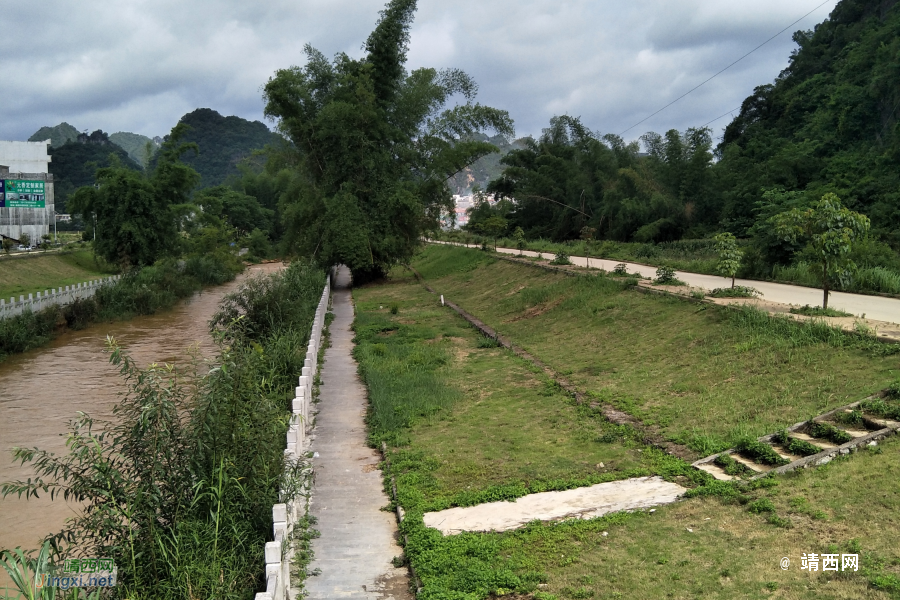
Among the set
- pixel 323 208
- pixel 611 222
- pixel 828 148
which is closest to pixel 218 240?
pixel 323 208

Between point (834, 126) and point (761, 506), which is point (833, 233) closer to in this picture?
point (761, 506)

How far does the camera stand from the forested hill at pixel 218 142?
125m

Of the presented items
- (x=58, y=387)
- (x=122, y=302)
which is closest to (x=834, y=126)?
(x=122, y=302)

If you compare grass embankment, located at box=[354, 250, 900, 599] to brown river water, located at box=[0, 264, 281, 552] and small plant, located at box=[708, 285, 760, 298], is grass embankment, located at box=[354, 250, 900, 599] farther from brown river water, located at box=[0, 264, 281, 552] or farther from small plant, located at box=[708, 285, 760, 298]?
brown river water, located at box=[0, 264, 281, 552]

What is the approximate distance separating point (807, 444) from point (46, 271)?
39.5 metres

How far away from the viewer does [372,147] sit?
104 ft

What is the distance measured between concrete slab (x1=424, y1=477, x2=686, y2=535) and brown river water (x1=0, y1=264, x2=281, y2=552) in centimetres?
329

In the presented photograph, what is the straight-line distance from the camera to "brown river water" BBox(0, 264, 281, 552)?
9.09m

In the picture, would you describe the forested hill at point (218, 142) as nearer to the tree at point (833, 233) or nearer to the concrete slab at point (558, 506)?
the tree at point (833, 233)

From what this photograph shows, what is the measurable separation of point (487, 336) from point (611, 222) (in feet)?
89.9

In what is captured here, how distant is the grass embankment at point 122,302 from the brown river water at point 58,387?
48cm

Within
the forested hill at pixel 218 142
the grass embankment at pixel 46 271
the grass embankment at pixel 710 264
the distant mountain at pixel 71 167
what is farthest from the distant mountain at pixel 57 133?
the grass embankment at pixel 710 264

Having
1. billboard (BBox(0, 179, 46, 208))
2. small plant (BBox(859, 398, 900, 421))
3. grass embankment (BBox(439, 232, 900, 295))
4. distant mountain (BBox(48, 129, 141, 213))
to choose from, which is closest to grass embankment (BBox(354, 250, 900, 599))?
small plant (BBox(859, 398, 900, 421))

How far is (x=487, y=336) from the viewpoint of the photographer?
18.4m
